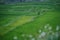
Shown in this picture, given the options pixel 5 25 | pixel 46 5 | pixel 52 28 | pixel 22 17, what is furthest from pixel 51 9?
pixel 5 25

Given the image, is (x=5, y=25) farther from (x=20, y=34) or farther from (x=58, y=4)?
(x=58, y=4)

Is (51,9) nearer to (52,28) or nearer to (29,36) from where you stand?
(52,28)

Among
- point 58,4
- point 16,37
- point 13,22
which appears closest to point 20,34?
point 16,37

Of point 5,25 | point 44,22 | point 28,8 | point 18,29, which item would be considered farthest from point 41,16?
point 5,25

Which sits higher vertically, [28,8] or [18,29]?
[28,8]

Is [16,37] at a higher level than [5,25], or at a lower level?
lower

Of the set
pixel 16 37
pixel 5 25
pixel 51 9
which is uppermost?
pixel 51 9
